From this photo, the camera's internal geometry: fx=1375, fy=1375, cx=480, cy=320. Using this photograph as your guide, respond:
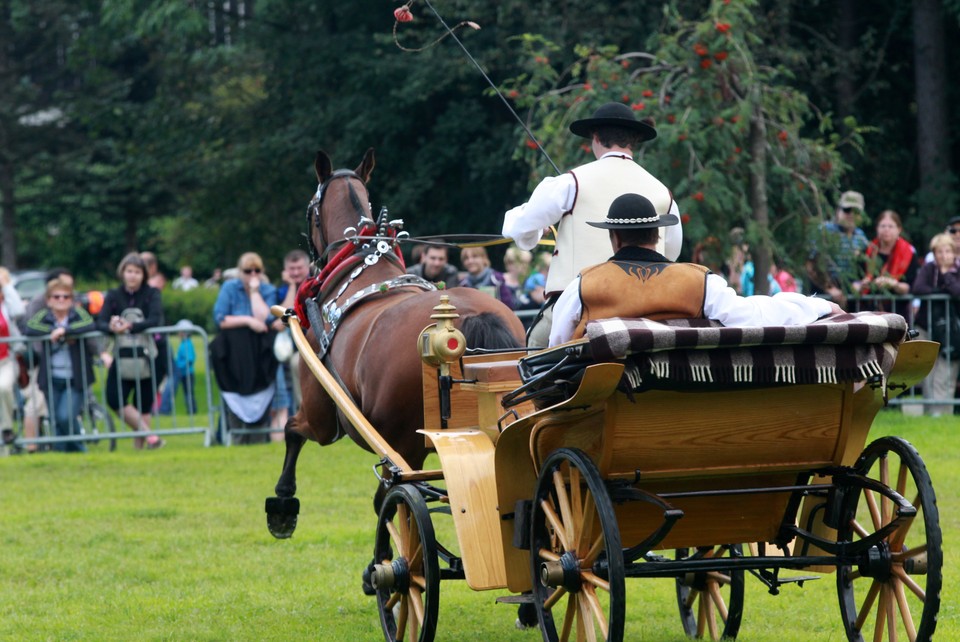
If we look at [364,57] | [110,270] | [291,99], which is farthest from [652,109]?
[110,270]

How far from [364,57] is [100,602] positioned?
18.1 metres

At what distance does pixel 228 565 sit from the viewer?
8.36 m

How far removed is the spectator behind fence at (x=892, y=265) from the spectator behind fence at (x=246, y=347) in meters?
5.91

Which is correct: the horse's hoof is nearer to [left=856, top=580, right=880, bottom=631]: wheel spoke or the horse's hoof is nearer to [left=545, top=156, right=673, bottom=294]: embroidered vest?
[left=545, top=156, right=673, bottom=294]: embroidered vest

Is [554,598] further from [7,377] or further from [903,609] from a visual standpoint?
[7,377]

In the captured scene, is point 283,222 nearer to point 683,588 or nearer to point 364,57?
point 364,57

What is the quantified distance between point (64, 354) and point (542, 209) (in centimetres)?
869

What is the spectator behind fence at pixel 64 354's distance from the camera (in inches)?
533

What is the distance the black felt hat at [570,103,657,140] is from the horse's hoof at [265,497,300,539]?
294cm

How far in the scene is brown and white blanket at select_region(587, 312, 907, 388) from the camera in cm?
452

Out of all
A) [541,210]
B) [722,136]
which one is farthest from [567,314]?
[722,136]

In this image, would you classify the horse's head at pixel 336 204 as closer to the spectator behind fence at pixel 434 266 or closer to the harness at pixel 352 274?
the harness at pixel 352 274

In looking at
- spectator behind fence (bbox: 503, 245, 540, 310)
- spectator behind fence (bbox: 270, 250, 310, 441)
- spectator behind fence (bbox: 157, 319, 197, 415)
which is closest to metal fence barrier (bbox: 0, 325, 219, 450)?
spectator behind fence (bbox: 157, 319, 197, 415)

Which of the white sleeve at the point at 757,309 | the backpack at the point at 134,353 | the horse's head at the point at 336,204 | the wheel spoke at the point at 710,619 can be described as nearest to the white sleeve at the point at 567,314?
the white sleeve at the point at 757,309
